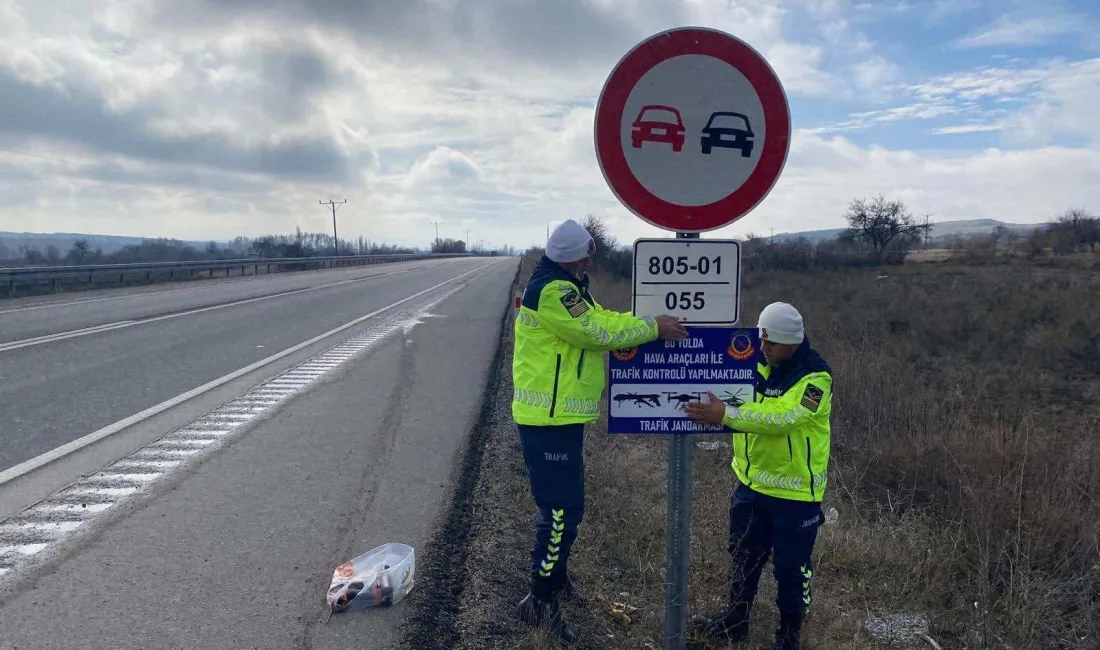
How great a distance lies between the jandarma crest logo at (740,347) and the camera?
2752 millimetres

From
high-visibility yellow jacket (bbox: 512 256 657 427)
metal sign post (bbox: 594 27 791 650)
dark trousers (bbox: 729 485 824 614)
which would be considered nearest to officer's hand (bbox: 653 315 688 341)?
metal sign post (bbox: 594 27 791 650)

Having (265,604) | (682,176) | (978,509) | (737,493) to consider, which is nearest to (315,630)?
(265,604)

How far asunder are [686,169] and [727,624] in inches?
83.9

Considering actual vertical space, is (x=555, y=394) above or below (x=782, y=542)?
above

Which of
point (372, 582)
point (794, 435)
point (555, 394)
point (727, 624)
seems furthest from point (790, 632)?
point (372, 582)

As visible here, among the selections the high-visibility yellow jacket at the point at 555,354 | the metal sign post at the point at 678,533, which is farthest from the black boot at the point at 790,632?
the high-visibility yellow jacket at the point at 555,354

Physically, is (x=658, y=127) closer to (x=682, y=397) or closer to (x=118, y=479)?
(x=682, y=397)

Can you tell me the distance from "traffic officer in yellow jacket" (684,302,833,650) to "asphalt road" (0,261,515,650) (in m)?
1.74

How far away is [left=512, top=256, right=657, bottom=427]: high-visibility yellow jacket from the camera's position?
3.23 meters

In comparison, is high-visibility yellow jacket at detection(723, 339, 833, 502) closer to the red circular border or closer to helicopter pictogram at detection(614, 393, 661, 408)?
helicopter pictogram at detection(614, 393, 661, 408)

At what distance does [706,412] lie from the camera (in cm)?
273

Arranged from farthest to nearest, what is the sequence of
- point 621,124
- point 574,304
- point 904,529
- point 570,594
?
point 904,529
point 570,594
point 574,304
point 621,124

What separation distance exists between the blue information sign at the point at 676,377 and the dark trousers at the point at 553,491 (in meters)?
0.72

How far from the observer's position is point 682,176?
2.66 m
